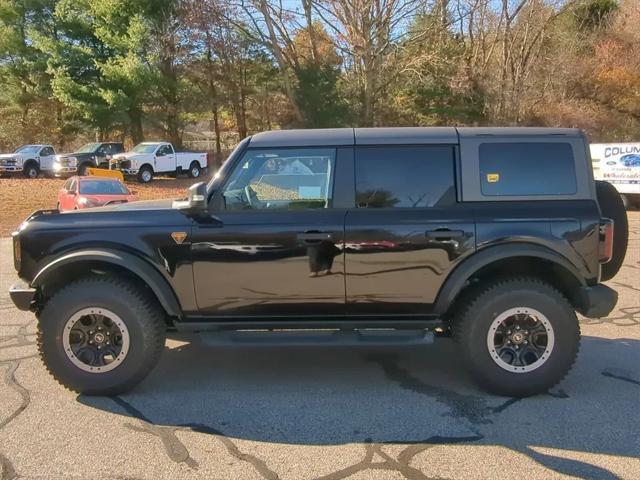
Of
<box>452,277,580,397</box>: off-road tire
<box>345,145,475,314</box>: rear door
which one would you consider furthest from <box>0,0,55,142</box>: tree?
<box>452,277,580,397</box>: off-road tire

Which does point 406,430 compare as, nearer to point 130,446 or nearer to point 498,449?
point 498,449

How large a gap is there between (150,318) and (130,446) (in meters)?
0.99

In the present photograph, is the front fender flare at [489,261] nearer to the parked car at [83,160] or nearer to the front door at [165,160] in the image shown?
the front door at [165,160]

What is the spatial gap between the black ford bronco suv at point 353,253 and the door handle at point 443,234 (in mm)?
11

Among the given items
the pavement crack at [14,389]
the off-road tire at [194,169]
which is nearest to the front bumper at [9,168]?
the off-road tire at [194,169]

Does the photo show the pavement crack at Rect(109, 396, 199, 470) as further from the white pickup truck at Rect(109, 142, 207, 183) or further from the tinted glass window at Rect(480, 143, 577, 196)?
the white pickup truck at Rect(109, 142, 207, 183)

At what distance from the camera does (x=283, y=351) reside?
521 cm

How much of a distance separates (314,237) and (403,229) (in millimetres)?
641

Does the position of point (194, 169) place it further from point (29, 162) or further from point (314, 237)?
point (314, 237)

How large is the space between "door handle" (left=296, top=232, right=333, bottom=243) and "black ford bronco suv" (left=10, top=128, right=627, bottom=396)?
17mm

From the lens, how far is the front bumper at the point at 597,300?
159 inches

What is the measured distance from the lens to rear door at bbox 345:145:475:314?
4.04 meters

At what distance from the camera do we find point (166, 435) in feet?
11.8

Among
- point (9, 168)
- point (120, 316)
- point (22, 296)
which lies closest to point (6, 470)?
point (120, 316)
